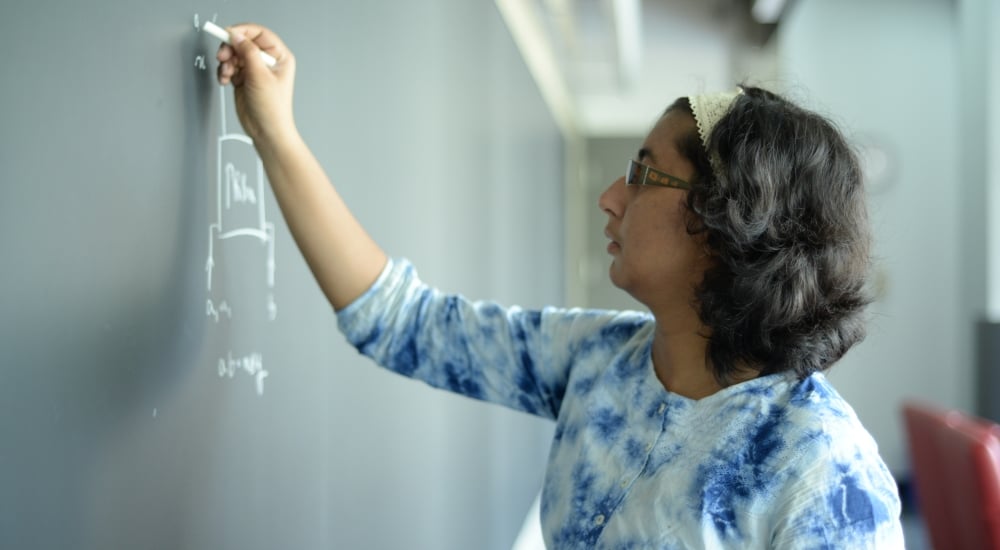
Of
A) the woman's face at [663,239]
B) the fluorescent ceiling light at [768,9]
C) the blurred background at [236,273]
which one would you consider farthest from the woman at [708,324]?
the fluorescent ceiling light at [768,9]

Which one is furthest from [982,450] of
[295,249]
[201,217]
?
[201,217]

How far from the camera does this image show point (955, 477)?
7.82 ft

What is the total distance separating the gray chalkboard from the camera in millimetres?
871

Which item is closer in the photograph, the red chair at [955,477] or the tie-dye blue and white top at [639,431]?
the tie-dye blue and white top at [639,431]

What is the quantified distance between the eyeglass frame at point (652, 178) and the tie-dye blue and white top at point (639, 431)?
0.26 m

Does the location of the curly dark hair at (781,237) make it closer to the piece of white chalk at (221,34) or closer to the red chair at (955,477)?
the piece of white chalk at (221,34)

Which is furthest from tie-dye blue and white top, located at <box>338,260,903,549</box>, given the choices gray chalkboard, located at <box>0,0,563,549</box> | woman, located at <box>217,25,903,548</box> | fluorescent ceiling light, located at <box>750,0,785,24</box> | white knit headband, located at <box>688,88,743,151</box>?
fluorescent ceiling light, located at <box>750,0,785,24</box>

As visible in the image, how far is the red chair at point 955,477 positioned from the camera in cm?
217

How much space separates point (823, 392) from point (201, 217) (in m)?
0.87

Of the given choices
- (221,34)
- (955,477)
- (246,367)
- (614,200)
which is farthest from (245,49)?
(955,477)

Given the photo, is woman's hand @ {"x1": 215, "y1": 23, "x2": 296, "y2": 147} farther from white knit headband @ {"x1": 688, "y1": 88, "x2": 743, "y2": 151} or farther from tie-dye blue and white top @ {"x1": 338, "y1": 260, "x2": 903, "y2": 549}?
white knit headband @ {"x1": 688, "y1": 88, "x2": 743, "y2": 151}

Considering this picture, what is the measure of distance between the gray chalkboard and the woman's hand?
0.03 meters

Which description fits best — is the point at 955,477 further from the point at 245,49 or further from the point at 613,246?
the point at 245,49

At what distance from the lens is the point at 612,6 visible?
412cm
